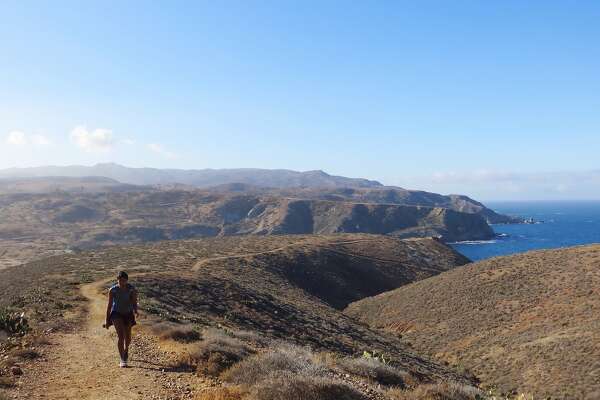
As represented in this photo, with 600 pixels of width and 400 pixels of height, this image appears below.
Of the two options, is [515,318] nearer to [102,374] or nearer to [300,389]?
[300,389]

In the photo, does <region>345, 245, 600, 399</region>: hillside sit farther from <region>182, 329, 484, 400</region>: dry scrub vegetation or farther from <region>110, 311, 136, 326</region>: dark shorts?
<region>110, 311, 136, 326</region>: dark shorts

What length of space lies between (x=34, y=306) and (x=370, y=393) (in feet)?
64.0

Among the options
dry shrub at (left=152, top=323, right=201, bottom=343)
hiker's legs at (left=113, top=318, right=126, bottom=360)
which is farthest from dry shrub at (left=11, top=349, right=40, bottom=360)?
dry shrub at (left=152, top=323, right=201, bottom=343)

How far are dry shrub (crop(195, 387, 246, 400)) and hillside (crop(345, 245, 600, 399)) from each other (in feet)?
73.3

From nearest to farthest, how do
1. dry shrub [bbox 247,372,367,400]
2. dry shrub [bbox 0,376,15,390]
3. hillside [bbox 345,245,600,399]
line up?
dry shrub [bbox 247,372,367,400]
dry shrub [bbox 0,376,15,390]
hillside [bbox 345,245,600,399]

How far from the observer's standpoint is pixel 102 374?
12.1 metres

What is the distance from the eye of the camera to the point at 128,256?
57344 mm

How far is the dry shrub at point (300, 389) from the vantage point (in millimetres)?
9664

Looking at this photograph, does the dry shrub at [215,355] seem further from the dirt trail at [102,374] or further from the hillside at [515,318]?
the hillside at [515,318]

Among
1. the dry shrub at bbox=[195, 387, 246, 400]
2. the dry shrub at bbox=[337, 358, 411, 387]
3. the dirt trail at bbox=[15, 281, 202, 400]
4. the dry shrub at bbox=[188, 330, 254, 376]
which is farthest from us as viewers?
the dry shrub at bbox=[337, 358, 411, 387]

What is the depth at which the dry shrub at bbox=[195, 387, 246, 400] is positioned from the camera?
9969 mm

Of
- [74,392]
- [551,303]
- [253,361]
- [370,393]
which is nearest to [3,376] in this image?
[74,392]

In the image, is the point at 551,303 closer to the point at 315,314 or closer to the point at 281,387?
the point at 315,314

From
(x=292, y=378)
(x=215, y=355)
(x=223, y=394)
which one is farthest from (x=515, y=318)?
(x=223, y=394)
